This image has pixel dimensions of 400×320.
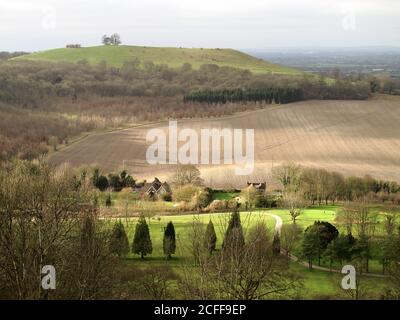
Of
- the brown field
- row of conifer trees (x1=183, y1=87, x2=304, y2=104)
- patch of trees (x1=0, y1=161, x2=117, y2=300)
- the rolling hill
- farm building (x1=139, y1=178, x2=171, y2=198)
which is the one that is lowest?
farm building (x1=139, y1=178, x2=171, y2=198)

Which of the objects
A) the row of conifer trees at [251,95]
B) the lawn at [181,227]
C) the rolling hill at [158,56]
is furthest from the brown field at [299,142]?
the rolling hill at [158,56]

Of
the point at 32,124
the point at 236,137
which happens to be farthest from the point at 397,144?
the point at 32,124

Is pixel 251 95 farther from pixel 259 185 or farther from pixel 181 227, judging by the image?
pixel 181 227

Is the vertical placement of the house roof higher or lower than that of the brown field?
lower

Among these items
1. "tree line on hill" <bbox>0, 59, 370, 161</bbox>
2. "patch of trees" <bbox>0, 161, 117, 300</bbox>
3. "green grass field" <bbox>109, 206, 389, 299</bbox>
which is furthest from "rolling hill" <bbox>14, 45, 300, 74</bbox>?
"patch of trees" <bbox>0, 161, 117, 300</bbox>

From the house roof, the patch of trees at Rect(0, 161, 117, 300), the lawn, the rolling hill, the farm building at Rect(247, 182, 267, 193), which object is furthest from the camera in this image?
the rolling hill

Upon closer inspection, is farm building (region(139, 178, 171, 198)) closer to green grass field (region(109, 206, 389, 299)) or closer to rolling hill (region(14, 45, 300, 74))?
green grass field (region(109, 206, 389, 299))
